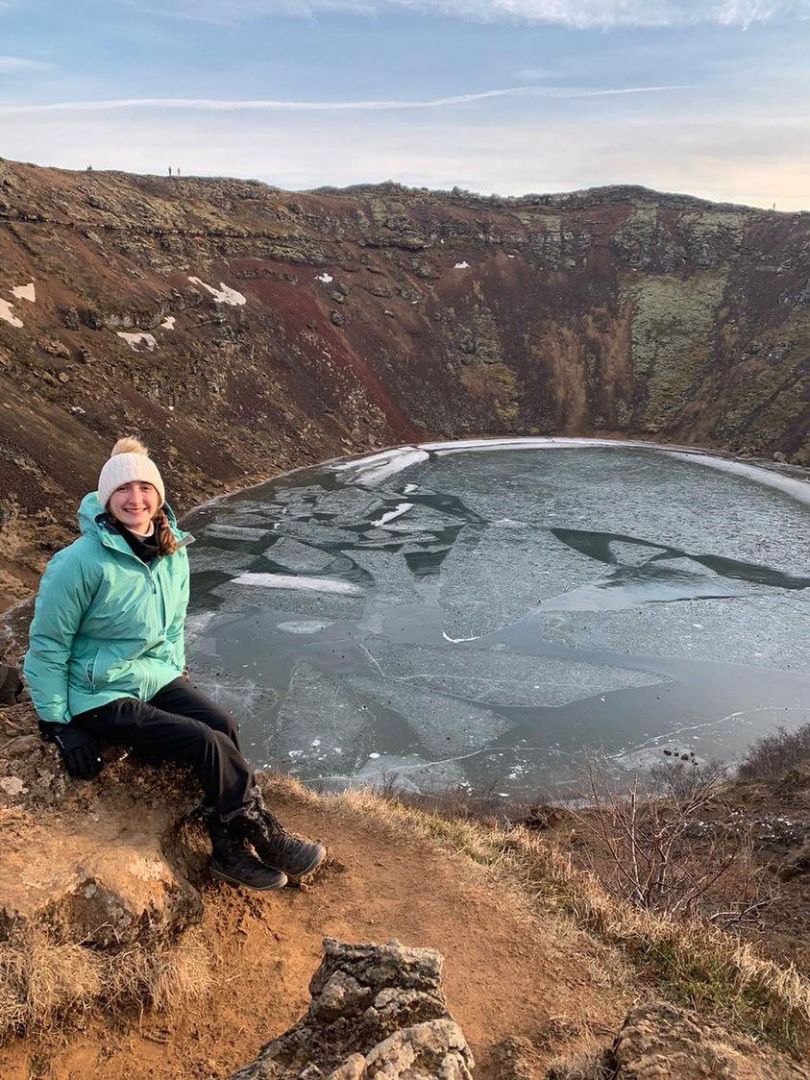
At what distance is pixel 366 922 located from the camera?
5227mm

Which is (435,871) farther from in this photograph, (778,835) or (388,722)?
(388,722)

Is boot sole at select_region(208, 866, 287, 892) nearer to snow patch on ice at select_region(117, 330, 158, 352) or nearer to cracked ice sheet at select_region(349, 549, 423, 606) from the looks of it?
cracked ice sheet at select_region(349, 549, 423, 606)

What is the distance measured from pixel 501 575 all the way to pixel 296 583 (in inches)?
257

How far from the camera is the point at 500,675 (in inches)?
635

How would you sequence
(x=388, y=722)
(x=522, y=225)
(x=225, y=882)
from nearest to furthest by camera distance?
(x=225, y=882) < (x=388, y=722) < (x=522, y=225)

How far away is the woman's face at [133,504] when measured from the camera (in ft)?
14.1

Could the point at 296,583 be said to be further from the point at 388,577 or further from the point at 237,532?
the point at 237,532

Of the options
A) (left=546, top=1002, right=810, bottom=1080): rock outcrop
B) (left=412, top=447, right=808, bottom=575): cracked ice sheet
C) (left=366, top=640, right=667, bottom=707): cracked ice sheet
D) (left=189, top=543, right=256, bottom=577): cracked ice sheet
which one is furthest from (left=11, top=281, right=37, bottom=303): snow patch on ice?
(left=546, top=1002, right=810, bottom=1080): rock outcrop

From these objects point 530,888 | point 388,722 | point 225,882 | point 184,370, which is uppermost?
point 184,370

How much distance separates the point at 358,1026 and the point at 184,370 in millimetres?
37228

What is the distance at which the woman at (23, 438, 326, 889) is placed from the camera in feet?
13.5

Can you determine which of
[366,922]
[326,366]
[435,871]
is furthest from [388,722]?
[326,366]

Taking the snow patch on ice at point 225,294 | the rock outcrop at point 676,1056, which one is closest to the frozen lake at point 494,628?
the rock outcrop at point 676,1056

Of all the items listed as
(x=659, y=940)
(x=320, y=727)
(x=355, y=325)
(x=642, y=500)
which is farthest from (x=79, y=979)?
(x=355, y=325)
